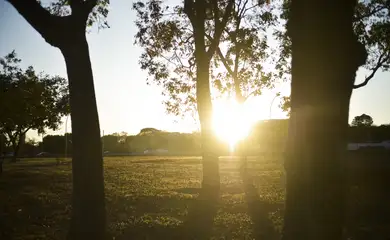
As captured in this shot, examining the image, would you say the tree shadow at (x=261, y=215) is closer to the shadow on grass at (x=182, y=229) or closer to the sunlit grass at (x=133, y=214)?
the sunlit grass at (x=133, y=214)

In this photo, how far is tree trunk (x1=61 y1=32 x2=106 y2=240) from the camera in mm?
7090

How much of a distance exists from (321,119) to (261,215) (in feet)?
27.7

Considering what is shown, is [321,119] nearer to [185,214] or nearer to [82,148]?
[82,148]

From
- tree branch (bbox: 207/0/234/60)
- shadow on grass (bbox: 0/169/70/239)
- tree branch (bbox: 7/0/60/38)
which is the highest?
tree branch (bbox: 207/0/234/60)

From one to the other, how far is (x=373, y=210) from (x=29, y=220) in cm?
1079

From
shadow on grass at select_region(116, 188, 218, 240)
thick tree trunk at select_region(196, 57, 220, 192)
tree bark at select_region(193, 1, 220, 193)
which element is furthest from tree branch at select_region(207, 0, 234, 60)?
shadow on grass at select_region(116, 188, 218, 240)

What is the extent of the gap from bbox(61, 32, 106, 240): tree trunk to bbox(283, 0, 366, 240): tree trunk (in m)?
4.44

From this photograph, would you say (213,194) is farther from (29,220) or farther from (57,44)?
(57,44)

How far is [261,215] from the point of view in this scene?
11.5 metres

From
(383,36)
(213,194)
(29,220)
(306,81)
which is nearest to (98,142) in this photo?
(306,81)

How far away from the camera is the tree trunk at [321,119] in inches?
143

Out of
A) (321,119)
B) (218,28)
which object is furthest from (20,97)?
(321,119)

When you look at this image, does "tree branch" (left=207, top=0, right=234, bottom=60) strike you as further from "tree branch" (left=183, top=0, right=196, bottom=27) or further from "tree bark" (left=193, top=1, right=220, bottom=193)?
"tree branch" (left=183, top=0, right=196, bottom=27)

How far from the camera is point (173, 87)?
26312 mm
